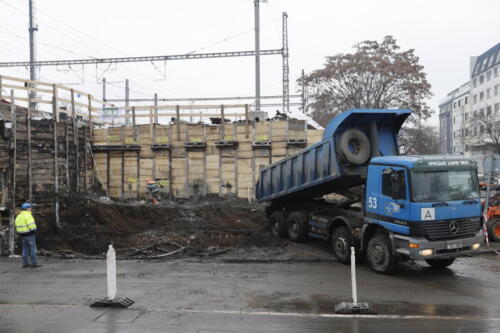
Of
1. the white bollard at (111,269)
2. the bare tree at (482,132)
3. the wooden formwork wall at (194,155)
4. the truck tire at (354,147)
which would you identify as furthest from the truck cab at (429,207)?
the bare tree at (482,132)

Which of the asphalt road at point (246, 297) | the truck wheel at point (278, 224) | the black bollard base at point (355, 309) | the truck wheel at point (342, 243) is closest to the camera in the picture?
the asphalt road at point (246, 297)

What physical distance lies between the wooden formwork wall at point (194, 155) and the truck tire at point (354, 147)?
8818mm

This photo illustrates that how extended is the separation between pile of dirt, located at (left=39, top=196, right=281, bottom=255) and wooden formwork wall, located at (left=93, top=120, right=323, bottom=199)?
4.08ft

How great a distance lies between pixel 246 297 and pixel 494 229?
9630 mm

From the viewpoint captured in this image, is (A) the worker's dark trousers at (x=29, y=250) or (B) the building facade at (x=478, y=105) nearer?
(A) the worker's dark trousers at (x=29, y=250)

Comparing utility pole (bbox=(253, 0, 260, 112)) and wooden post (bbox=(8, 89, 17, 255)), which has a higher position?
utility pole (bbox=(253, 0, 260, 112))

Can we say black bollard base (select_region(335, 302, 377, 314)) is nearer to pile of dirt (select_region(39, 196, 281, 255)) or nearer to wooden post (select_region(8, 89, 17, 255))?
pile of dirt (select_region(39, 196, 281, 255))

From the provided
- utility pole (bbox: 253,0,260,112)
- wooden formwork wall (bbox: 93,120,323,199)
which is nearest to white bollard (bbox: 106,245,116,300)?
wooden formwork wall (bbox: 93,120,323,199)

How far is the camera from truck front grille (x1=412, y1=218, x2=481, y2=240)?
889 centimetres

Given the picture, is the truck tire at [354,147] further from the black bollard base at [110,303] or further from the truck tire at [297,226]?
the black bollard base at [110,303]

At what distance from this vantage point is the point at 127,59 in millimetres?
27953

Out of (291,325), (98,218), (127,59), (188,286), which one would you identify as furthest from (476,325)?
(127,59)

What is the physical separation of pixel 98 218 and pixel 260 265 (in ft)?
28.9

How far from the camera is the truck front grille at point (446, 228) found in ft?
29.2
